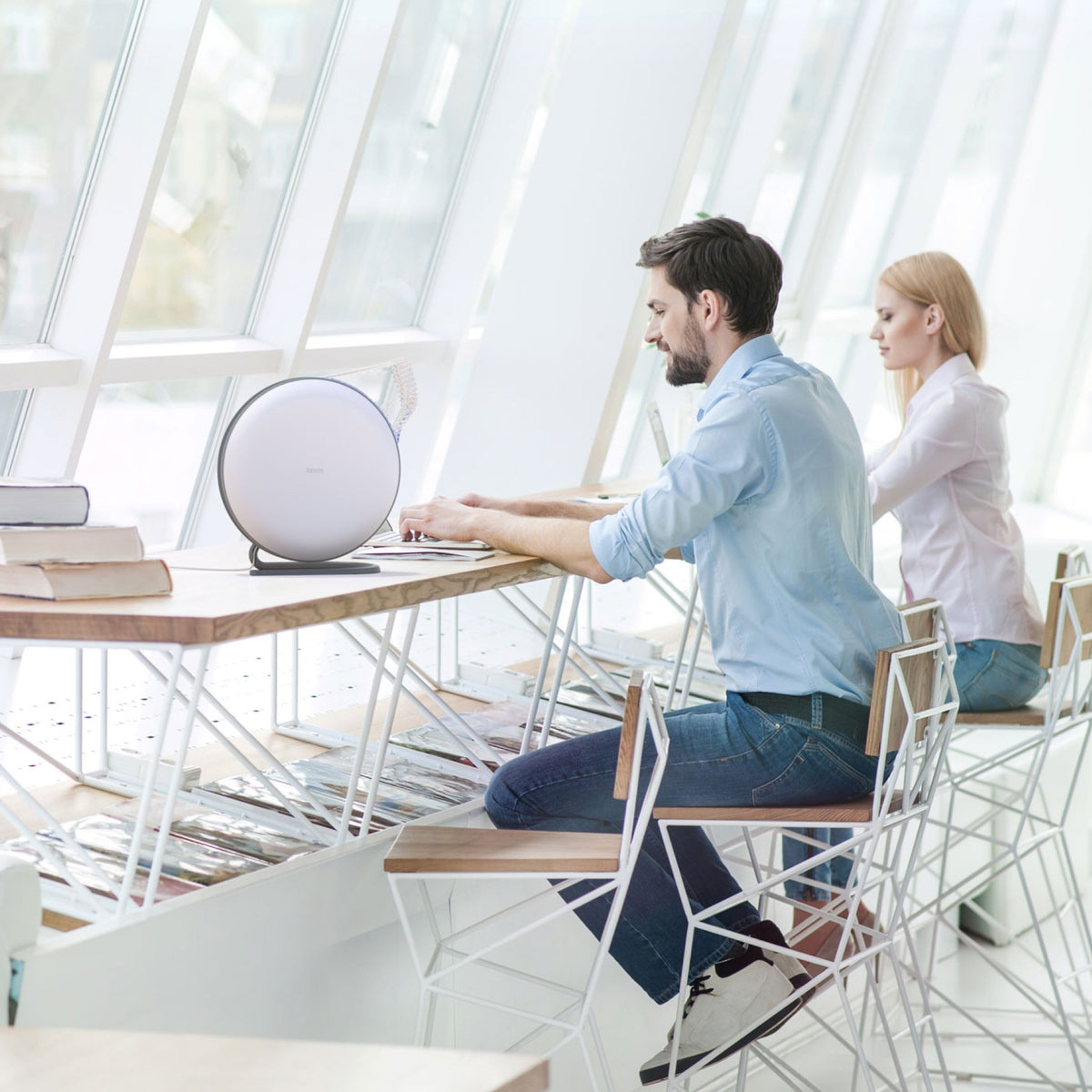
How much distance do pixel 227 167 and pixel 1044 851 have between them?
3.00 meters

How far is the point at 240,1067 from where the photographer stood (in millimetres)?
962

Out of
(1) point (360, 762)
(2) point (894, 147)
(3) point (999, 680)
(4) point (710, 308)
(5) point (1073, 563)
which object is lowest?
(1) point (360, 762)

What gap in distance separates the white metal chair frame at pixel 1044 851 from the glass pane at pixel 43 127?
7.82ft

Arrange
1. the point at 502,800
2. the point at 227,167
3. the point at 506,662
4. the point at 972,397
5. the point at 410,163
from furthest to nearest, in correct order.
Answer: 1. the point at 410,163
2. the point at 227,167
3. the point at 506,662
4. the point at 972,397
5. the point at 502,800

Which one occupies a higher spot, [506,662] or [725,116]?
[725,116]

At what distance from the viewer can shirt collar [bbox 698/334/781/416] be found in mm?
2189

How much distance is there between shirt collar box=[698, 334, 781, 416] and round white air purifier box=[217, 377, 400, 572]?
0.52 meters

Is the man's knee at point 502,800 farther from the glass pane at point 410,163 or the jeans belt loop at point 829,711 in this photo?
the glass pane at point 410,163

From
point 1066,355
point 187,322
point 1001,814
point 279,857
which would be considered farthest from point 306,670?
point 1066,355

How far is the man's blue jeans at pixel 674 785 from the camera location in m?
2.07

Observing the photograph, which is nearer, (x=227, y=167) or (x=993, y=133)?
(x=227, y=167)

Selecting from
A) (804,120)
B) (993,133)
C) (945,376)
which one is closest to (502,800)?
(945,376)

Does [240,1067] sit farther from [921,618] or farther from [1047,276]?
[1047,276]

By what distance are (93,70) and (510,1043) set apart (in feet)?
7.95
